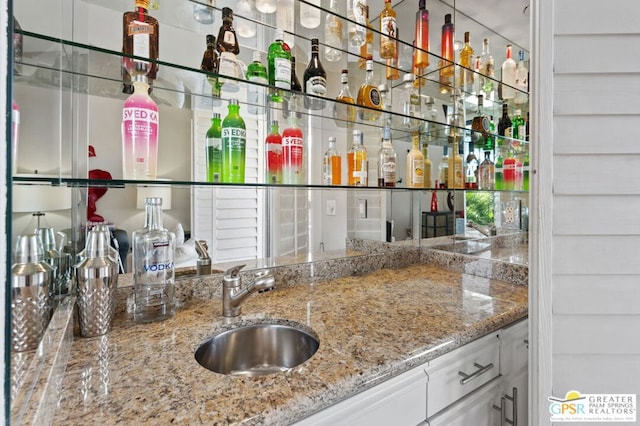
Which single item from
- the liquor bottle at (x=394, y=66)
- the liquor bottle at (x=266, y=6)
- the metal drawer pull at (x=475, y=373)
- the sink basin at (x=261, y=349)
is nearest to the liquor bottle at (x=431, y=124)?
the liquor bottle at (x=394, y=66)

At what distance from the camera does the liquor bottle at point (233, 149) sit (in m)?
1.10

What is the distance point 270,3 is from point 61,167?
3.66ft

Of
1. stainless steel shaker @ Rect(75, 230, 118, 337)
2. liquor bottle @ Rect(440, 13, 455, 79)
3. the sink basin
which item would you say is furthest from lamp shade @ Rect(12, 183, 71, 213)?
liquor bottle @ Rect(440, 13, 455, 79)

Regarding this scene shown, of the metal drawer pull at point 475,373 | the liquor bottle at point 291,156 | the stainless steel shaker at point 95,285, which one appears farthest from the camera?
the liquor bottle at point 291,156

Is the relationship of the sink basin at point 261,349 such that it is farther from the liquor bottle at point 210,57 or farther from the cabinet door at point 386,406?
the liquor bottle at point 210,57

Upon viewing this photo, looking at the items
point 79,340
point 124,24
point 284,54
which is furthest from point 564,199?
point 124,24

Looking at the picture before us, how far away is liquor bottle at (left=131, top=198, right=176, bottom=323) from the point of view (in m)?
0.96

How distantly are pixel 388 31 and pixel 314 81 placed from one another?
59 cm

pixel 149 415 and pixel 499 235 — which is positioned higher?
pixel 499 235

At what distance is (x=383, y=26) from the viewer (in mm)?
1595

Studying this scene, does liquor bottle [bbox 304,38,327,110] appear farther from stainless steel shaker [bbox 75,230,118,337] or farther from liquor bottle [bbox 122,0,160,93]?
stainless steel shaker [bbox 75,230,118,337]

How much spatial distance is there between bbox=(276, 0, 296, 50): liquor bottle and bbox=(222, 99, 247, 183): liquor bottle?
585 millimetres

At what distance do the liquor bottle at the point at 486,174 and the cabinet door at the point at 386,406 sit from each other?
1.49 meters

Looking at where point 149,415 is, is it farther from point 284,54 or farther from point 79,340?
point 284,54
